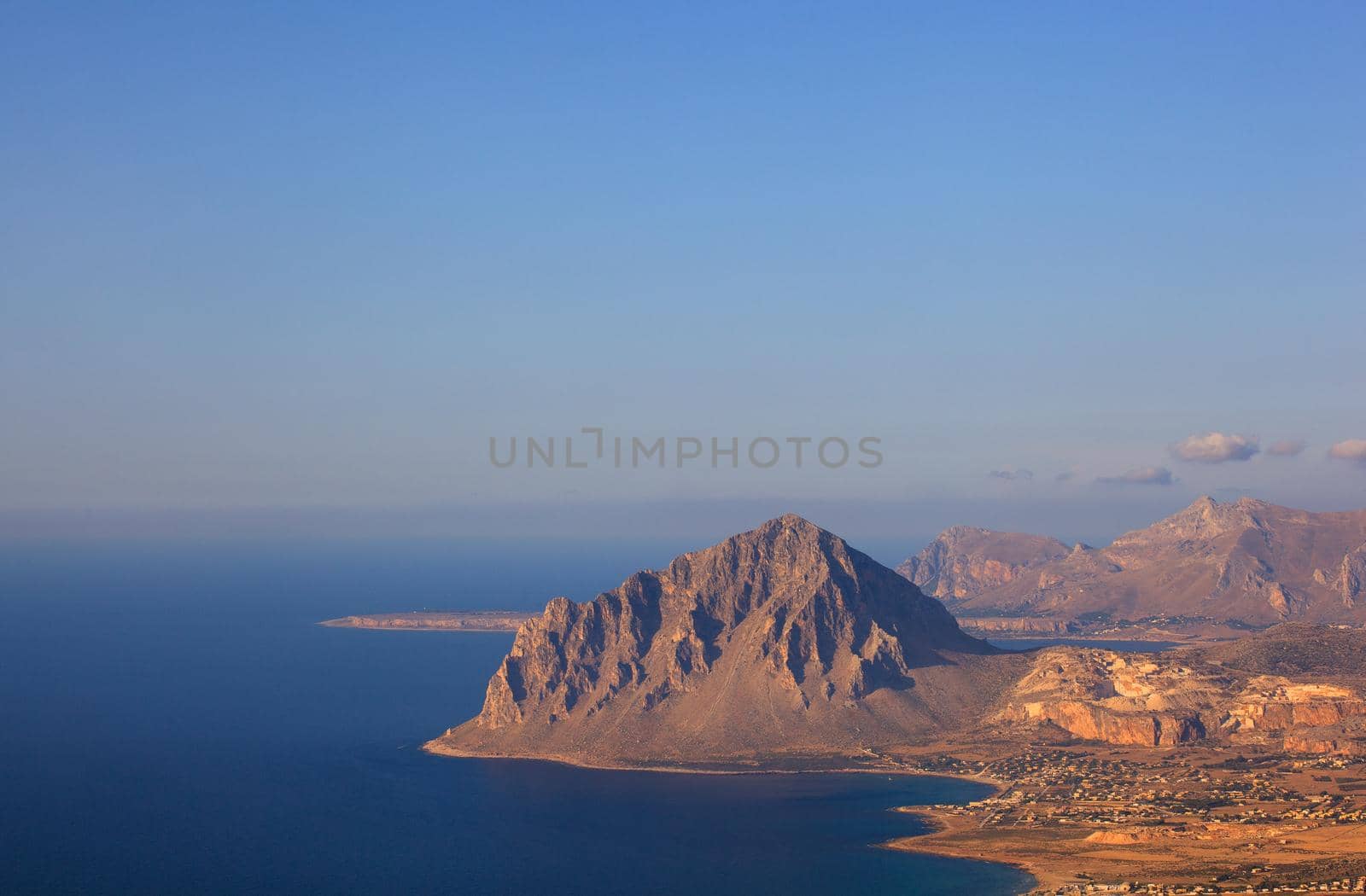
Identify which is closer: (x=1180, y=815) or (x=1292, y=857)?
(x=1292, y=857)

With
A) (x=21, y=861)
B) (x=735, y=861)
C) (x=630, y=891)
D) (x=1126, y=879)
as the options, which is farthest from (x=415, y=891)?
(x=1126, y=879)

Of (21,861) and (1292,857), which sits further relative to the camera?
(21,861)

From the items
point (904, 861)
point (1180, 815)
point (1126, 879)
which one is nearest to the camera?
point (1126, 879)

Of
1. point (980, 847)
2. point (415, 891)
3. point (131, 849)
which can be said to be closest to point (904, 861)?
point (980, 847)

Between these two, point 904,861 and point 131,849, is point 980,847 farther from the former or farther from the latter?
point 131,849

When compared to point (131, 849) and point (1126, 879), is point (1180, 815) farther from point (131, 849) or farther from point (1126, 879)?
point (131, 849)

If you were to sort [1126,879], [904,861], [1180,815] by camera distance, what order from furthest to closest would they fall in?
→ [1180,815] < [904,861] < [1126,879]

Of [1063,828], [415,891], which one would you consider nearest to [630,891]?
[415,891]
